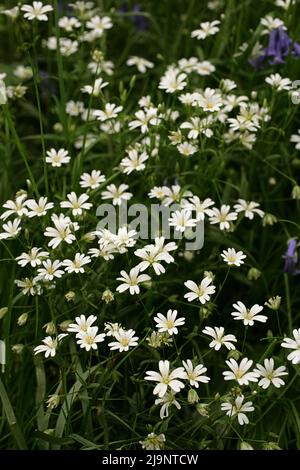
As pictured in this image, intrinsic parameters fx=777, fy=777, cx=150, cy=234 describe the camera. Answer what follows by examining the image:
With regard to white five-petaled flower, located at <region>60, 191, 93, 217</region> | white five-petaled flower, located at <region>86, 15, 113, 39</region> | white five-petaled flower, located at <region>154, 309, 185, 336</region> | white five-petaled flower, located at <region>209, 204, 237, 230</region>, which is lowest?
white five-petaled flower, located at <region>154, 309, 185, 336</region>

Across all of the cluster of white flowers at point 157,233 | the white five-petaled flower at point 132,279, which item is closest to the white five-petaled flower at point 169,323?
the cluster of white flowers at point 157,233

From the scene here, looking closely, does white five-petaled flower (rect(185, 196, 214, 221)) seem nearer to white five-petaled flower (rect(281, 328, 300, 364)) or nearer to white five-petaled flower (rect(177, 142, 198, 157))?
white five-petaled flower (rect(177, 142, 198, 157))

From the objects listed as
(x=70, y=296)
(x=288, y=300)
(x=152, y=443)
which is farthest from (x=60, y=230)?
(x=288, y=300)

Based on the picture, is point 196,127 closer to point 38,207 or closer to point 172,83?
point 172,83

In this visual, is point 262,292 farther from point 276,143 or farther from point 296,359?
point 296,359

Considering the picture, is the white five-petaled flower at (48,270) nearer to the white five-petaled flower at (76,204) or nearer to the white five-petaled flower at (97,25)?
the white five-petaled flower at (76,204)

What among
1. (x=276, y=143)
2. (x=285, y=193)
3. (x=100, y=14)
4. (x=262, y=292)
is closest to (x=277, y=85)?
(x=276, y=143)

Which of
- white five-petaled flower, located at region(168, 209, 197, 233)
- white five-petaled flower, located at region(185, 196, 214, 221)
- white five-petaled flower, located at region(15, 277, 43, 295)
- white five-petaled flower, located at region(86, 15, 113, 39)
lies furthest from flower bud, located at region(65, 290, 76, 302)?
white five-petaled flower, located at region(86, 15, 113, 39)
